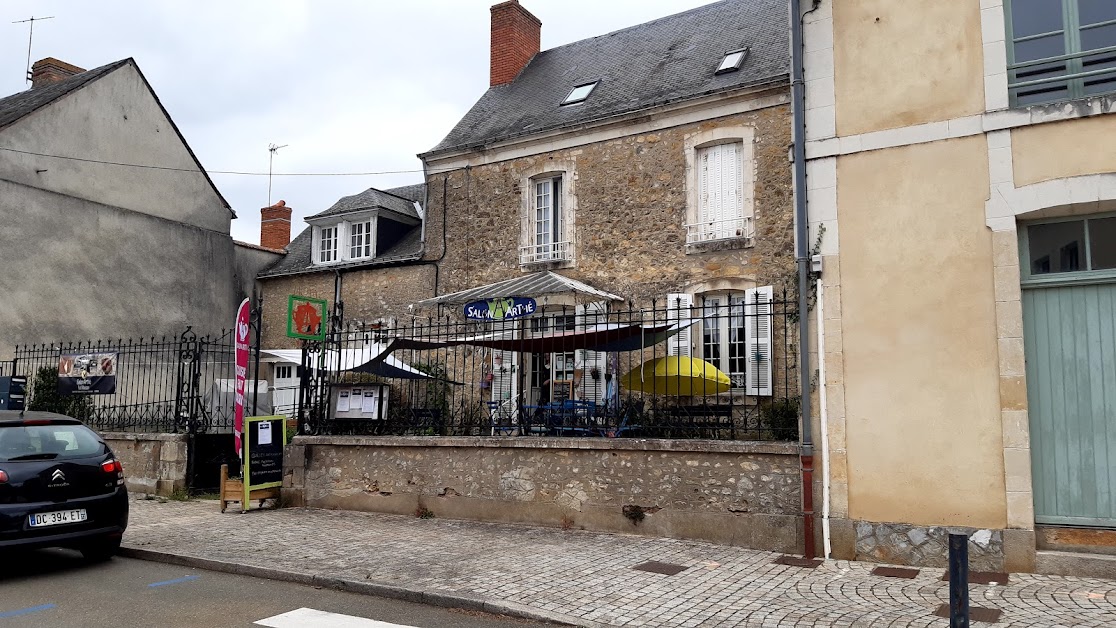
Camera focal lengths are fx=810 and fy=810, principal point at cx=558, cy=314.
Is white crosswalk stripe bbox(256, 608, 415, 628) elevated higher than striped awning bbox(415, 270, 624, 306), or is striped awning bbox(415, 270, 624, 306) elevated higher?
striped awning bbox(415, 270, 624, 306)

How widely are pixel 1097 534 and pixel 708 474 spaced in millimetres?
3060

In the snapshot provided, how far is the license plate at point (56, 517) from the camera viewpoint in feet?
21.4

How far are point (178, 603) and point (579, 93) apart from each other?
12.9m

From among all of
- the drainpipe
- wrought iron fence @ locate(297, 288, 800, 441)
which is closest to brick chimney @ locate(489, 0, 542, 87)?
wrought iron fence @ locate(297, 288, 800, 441)

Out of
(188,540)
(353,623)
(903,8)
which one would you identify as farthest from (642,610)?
(903,8)

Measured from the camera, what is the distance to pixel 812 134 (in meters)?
7.43

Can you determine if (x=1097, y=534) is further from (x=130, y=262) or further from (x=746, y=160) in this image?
(x=130, y=262)

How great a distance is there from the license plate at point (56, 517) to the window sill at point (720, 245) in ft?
32.5

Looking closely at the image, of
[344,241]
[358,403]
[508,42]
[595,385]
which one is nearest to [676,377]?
[595,385]

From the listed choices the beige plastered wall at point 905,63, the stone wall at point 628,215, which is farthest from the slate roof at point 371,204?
the beige plastered wall at point 905,63

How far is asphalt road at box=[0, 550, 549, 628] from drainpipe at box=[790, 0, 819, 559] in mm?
2944

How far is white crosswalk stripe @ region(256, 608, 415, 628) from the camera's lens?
17.0ft

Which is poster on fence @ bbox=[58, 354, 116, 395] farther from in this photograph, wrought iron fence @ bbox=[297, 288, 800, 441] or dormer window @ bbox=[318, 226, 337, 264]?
dormer window @ bbox=[318, 226, 337, 264]

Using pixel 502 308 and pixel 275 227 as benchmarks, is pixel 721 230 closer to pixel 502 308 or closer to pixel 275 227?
pixel 502 308
